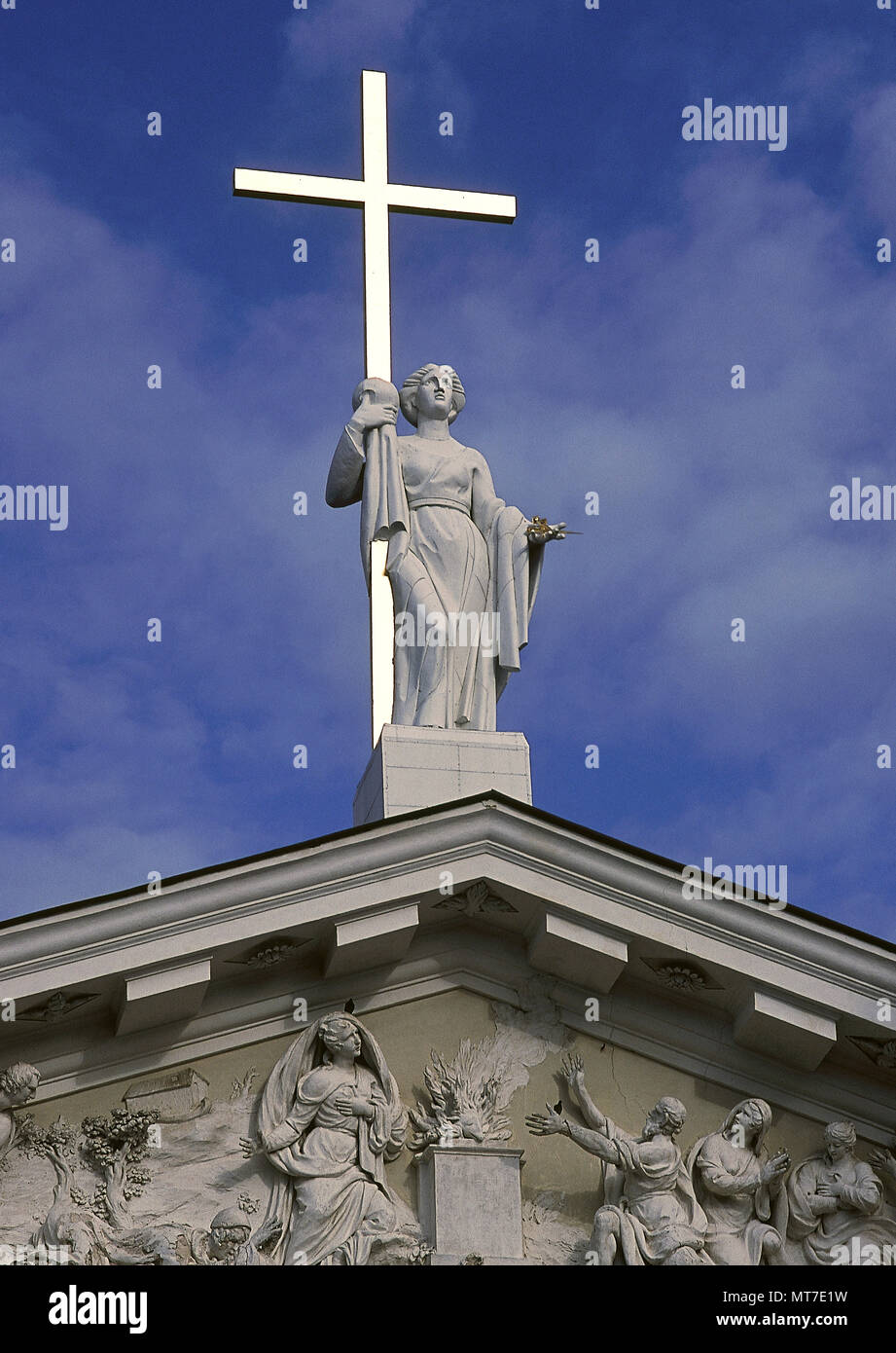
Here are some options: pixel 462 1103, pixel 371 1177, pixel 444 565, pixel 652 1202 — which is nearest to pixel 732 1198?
pixel 652 1202

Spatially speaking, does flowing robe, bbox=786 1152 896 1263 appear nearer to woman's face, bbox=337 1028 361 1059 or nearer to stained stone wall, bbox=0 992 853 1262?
stained stone wall, bbox=0 992 853 1262

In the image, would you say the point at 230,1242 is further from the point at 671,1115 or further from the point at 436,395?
the point at 436,395

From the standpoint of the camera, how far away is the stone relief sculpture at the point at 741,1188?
42.5 ft

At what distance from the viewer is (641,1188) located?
42.5 ft

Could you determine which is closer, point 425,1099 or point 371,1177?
point 371,1177

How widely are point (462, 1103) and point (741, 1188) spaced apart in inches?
62.6

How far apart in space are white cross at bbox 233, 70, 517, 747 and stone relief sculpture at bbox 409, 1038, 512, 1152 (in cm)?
463

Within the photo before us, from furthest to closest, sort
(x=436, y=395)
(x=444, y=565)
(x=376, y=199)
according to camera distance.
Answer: (x=376, y=199) < (x=436, y=395) < (x=444, y=565)

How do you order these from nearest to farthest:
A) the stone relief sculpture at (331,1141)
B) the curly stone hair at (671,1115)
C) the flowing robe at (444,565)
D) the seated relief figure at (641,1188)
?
the stone relief sculpture at (331,1141) < the seated relief figure at (641,1188) < the curly stone hair at (671,1115) < the flowing robe at (444,565)

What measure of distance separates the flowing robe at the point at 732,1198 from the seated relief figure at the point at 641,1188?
0.09m

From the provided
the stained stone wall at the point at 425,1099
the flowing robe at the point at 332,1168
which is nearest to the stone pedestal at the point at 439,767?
the stained stone wall at the point at 425,1099

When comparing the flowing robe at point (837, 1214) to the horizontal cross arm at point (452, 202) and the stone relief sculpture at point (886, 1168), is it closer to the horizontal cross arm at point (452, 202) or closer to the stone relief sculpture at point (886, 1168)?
the stone relief sculpture at point (886, 1168)

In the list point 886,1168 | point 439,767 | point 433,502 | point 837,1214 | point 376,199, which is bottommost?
point 837,1214
